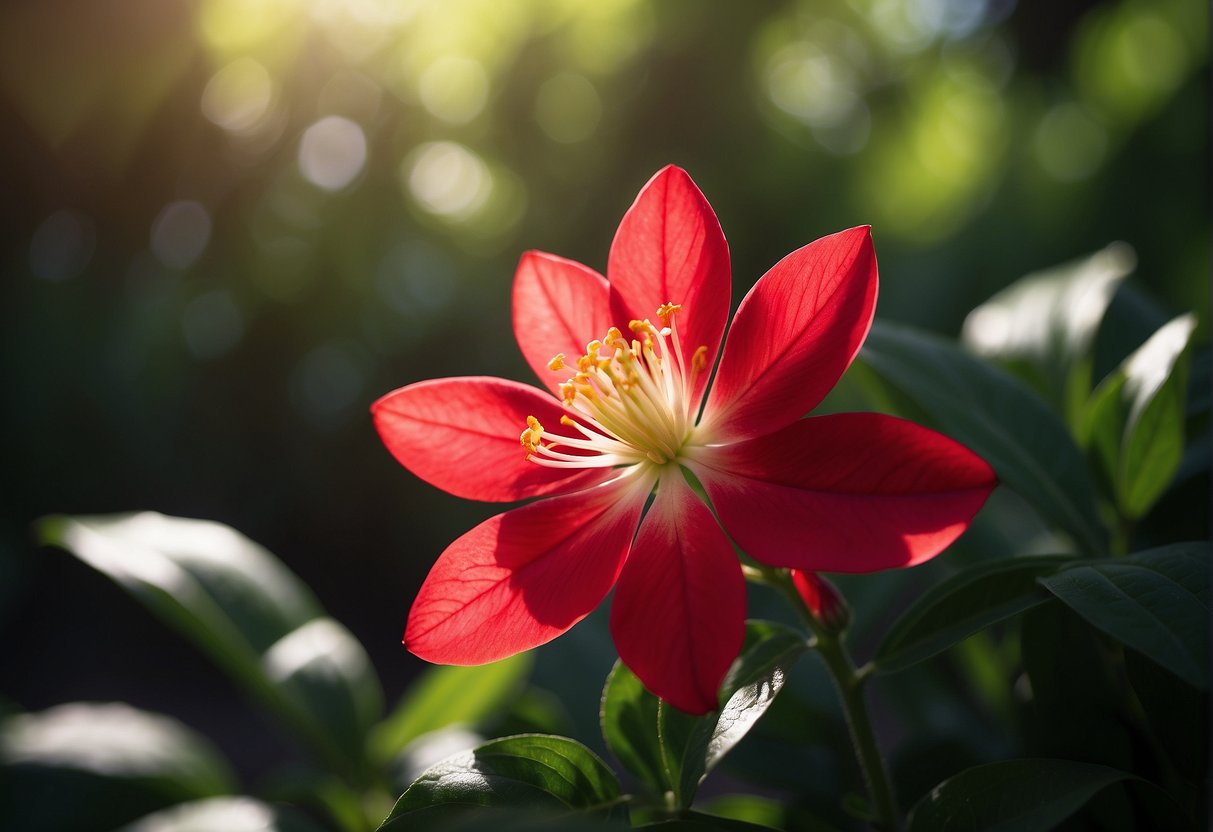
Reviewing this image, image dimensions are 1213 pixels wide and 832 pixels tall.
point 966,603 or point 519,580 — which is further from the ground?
point 519,580

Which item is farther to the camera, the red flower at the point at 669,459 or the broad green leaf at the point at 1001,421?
the broad green leaf at the point at 1001,421

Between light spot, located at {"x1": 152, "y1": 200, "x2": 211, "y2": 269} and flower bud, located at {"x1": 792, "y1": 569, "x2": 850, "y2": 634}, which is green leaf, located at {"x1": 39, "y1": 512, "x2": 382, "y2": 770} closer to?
flower bud, located at {"x1": 792, "y1": 569, "x2": 850, "y2": 634}

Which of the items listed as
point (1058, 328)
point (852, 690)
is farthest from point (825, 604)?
point (1058, 328)

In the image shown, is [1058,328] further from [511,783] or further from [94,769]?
[94,769]

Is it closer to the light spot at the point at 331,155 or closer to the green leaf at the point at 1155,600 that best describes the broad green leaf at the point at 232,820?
the green leaf at the point at 1155,600

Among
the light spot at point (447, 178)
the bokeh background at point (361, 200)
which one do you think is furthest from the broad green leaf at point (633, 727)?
the light spot at point (447, 178)

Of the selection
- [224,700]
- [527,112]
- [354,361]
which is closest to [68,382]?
[354,361]
